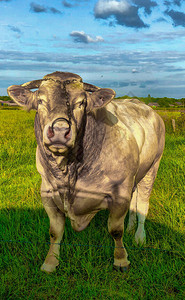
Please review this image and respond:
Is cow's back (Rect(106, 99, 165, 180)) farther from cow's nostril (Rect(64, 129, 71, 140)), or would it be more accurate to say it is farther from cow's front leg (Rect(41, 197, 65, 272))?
cow's front leg (Rect(41, 197, 65, 272))

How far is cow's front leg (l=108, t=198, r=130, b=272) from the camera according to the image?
2725mm

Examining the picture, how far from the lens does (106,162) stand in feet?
8.55

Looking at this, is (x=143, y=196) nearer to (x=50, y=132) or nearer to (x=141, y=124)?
(x=141, y=124)

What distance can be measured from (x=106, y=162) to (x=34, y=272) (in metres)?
1.42

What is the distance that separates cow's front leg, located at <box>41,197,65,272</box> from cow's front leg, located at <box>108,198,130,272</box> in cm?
55

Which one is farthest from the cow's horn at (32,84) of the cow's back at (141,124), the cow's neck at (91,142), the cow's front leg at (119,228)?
the cow's front leg at (119,228)

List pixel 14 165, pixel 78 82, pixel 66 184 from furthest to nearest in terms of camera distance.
Answer: pixel 14 165, pixel 66 184, pixel 78 82

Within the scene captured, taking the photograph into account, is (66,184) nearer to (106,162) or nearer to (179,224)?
(106,162)

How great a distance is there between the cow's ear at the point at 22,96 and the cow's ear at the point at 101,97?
1.67 ft

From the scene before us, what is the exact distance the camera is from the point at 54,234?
304cm

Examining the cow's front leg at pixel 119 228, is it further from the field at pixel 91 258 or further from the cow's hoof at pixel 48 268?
the cow's hoof at pixel 48 268

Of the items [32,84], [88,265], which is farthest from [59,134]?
[88,265]

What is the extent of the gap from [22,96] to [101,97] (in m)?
0.70

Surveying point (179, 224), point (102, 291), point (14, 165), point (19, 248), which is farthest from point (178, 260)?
point (14, 165)
